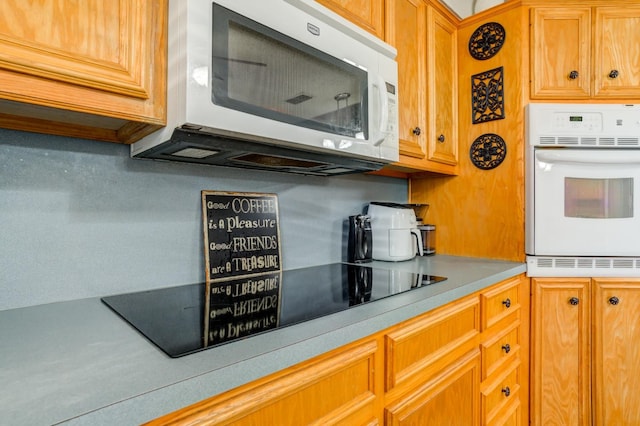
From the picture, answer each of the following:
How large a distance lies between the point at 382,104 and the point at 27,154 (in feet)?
3.28

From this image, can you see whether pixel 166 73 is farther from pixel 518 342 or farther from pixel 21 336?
pixel 518 342

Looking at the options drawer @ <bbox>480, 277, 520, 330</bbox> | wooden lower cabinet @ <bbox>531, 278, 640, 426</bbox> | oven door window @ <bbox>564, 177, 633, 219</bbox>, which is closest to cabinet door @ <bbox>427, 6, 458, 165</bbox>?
oven door window @ <bbox>564, 177, 633, 219</bbox>

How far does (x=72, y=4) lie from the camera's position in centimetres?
67

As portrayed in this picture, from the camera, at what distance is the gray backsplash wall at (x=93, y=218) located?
0.84 metres

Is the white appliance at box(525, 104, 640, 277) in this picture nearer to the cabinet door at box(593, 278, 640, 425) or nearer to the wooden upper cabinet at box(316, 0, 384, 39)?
the cabinet door at box(593, 278, 640, 425)

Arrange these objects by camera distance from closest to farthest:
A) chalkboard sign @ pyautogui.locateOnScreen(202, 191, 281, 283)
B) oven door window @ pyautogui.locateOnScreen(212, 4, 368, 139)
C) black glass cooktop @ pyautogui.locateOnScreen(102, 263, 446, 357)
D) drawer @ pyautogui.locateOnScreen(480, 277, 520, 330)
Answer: black glass cooktop @ pyautogui.locateOnScreen(102, 263, 446, 357)
oven door window @ pyautogui.locateOnScreen(212, 4, 368, 139)
chalkboard sign @ pyautogui.locateOnScreen(202, 191, 281, 283)
drawer @ pyautogui.locateOnScreen(480, 277, 520, 330)

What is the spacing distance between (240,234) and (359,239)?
1.93 feet

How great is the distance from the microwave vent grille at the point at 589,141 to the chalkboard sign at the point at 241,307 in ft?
4.56

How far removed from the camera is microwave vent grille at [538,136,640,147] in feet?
5.20

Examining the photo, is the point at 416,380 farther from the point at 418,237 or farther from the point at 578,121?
the point at 578,121

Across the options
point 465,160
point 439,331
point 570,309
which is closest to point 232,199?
point 439,331

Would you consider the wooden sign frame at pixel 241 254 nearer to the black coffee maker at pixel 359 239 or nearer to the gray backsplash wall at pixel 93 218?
the gray backsplash wall at pixel 93 218

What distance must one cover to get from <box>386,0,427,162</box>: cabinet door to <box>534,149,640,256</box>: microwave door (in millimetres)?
593

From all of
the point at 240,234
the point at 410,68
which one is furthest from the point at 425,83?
the point at 240,234
